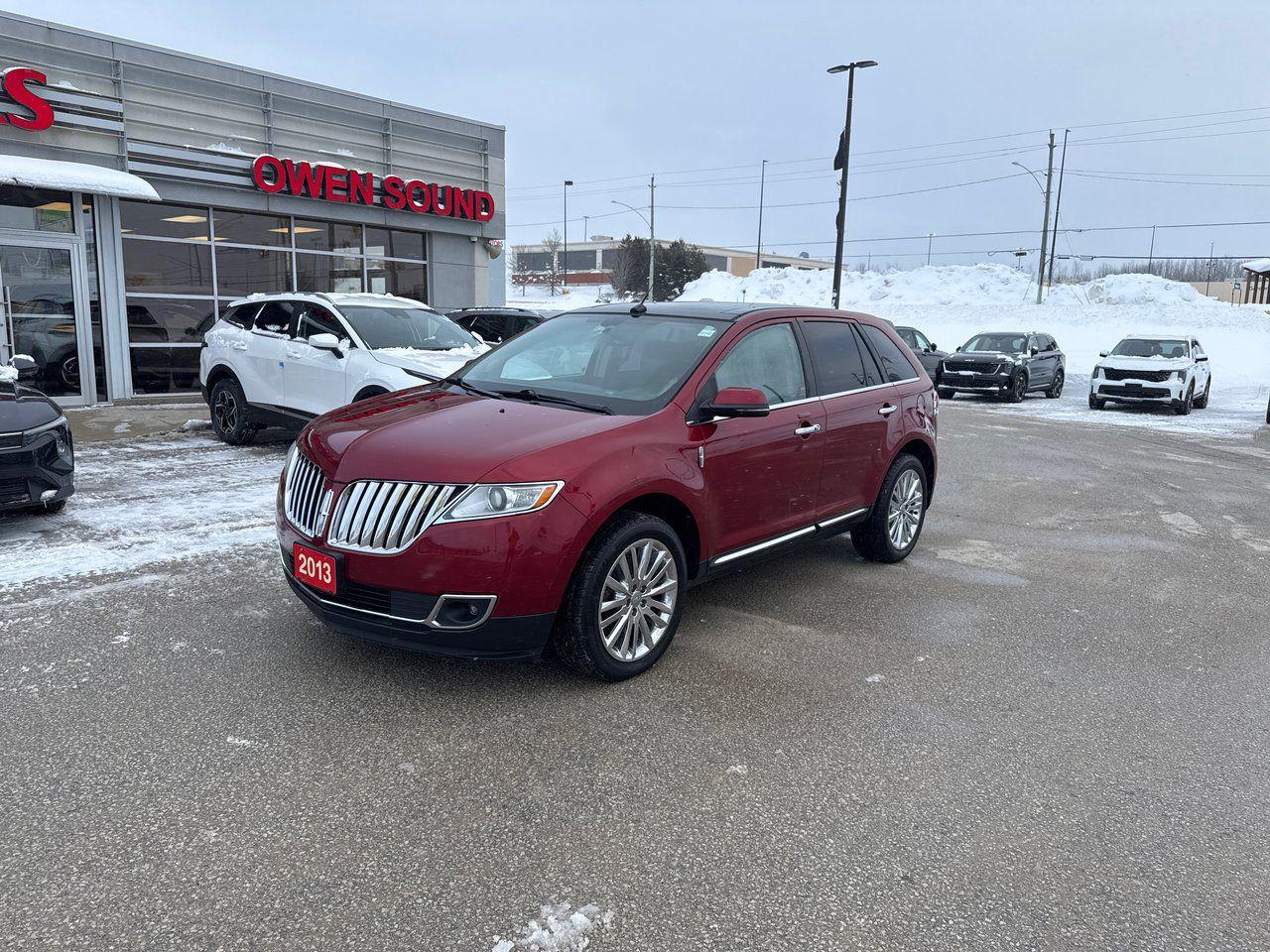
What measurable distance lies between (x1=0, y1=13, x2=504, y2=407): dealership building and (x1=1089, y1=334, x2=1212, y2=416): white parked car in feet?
45.2

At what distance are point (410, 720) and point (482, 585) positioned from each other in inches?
25.6

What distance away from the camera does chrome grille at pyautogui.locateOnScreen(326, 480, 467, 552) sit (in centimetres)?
364

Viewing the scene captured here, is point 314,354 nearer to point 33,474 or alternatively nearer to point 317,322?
point 317,322

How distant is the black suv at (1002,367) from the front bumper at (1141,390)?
181 centimetres

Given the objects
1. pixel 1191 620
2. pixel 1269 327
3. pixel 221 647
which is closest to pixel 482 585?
pixel 221 647

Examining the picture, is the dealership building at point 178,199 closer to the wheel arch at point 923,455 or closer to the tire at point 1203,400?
the wheel arch at point 923,455

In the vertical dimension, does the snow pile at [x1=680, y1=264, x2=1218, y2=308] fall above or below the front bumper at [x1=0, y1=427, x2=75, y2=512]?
above

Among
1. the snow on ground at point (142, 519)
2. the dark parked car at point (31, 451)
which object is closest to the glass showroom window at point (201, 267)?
the snow on ground at point (142, 519)

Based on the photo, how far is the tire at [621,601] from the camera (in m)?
3.85

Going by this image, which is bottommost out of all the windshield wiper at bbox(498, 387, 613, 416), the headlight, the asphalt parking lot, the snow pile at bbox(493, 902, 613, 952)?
the snow pile at bbox(493, 902, 613, 952)

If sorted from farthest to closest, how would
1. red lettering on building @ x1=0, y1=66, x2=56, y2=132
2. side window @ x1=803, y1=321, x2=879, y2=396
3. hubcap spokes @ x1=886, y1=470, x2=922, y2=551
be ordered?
red lettering on building @ x1=0, y1=66, x2=56, y2=132 < hubcap spokes @ x1=886, y1=470, x2=922, y2=551 < side window @ x1=803, y1=321, x2=879, y2=396

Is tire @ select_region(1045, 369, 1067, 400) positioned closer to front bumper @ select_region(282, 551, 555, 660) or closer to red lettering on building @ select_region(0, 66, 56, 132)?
red lettering on building @ select_region(0, 66, 56, 132)

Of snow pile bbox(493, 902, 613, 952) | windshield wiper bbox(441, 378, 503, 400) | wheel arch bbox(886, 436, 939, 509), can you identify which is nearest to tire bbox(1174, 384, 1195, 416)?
Result: wheel arch bbox(886, 436, 939, 509)

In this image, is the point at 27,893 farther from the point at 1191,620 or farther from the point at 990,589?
the point at 1191,620
